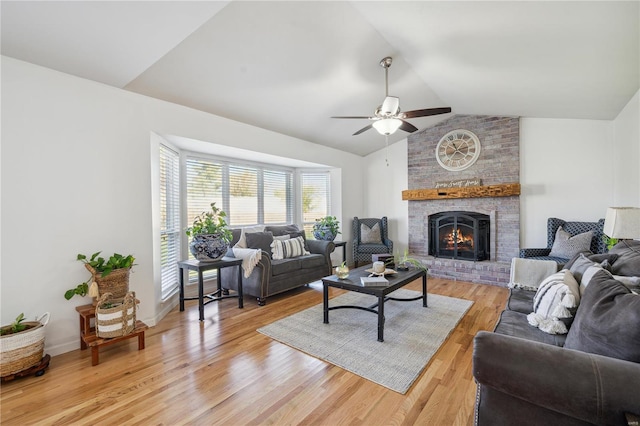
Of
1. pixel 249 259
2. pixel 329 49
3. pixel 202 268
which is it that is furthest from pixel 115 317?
pixel 329 49

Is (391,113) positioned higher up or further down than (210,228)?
higher up

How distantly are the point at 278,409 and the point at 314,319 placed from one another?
4.80 ft

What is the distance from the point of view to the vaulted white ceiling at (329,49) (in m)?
2.15

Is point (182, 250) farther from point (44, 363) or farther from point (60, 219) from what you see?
point (44, 363)

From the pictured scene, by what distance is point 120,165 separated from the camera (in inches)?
115

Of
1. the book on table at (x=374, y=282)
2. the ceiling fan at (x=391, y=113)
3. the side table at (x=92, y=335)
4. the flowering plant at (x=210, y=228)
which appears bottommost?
the side table at (x=92, y=335)

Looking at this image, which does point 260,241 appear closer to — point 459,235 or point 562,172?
point 459,235

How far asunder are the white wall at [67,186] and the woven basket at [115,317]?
1.35ft

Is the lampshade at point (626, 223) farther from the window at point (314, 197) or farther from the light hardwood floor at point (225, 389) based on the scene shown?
the window at point (314, 197)

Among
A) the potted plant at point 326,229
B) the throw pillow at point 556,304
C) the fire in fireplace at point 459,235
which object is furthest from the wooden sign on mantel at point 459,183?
the throw pillow at point 556,304

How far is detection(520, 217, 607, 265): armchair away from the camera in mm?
4066

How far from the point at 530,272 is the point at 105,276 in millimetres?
3930

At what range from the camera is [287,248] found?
4.44m

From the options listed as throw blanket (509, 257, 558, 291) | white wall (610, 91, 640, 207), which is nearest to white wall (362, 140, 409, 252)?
white wall (610, 91, 640, 207)
